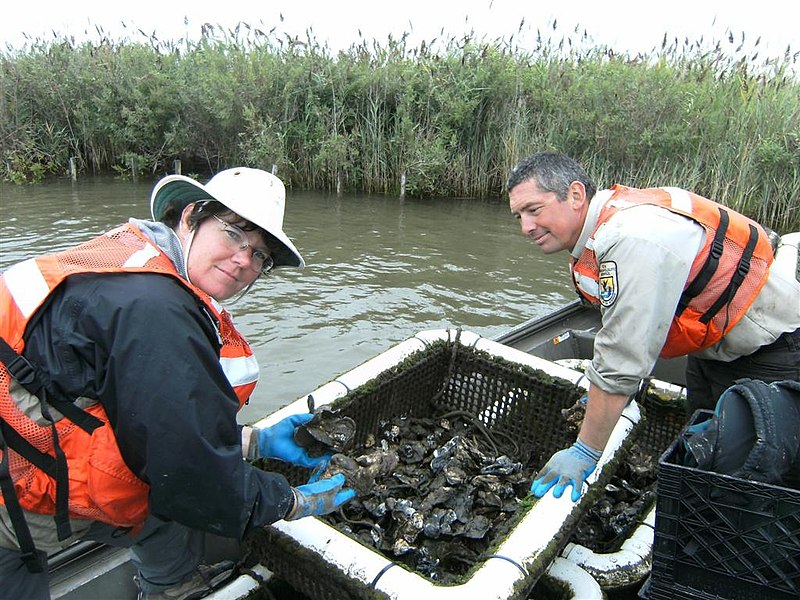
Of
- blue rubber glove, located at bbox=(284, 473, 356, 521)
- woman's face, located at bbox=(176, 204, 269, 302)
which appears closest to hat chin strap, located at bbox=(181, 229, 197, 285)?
woman's face, located at bbox=(176, 204, 269, 302)

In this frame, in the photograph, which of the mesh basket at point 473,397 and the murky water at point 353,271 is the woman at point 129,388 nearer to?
the mesh basket at point 473,397

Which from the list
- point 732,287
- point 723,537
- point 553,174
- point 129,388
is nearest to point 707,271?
point 732,287

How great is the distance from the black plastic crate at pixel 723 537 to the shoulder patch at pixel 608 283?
2.22ft

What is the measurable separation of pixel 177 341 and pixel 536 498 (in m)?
1.34

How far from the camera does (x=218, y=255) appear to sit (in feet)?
5.64

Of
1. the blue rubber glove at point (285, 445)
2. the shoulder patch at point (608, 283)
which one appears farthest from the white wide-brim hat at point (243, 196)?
the shoulder patch at point (608, 283)

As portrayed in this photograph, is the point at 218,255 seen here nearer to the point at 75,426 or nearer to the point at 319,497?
the point at 75,426

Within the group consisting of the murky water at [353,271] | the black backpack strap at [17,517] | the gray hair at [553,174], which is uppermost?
the gray hair at [553,174]

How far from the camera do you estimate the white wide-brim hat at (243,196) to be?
1.72 meters

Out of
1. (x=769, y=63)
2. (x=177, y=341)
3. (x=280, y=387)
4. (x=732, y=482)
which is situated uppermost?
(x=769, y=63)

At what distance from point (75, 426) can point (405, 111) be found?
966 cm

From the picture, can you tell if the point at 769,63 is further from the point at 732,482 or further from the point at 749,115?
the point at 732,482

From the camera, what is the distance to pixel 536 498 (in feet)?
6.91

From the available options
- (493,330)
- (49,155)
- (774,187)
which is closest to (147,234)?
(493,330)
